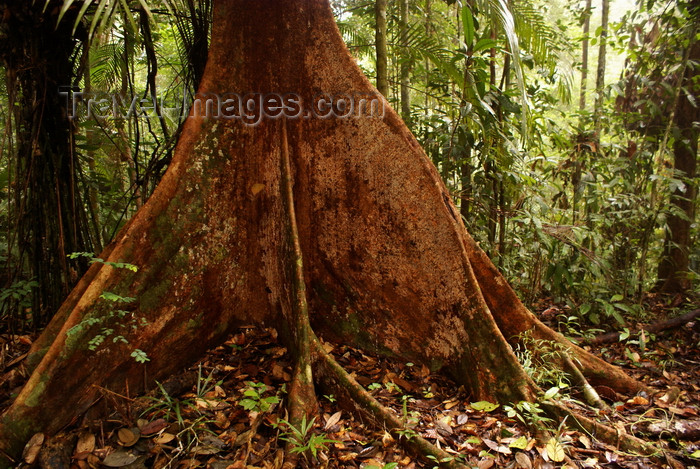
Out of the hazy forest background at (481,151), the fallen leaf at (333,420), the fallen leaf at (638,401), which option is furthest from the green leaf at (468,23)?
the fallen leaf at (333,420)

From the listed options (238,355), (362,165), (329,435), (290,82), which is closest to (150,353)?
(238,355)

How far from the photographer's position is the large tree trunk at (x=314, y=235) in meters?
2.51

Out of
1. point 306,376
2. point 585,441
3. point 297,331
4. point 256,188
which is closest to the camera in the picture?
point 585,441

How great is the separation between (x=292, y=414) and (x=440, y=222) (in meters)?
1.37

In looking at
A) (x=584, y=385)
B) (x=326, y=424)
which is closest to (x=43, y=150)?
(x=326, y=424)

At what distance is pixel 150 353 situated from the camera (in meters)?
2.38

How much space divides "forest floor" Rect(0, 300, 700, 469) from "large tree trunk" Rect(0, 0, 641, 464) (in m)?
0.13

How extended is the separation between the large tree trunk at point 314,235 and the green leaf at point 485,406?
0.05 m

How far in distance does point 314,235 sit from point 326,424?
120 cm

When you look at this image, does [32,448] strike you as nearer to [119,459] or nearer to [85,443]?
[85,443]

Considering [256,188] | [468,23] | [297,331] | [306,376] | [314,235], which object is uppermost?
[468,23]

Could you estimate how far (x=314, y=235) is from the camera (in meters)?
2.92

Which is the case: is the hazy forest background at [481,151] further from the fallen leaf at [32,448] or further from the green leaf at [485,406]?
the green leaf at [485,406]

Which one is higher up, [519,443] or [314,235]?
[314,235]
